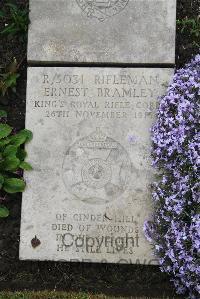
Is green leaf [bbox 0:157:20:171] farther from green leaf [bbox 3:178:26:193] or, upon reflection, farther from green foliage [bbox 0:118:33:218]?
green leaf [bbox 3:178:26:193]

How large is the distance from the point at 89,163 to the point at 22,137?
68 centimetres

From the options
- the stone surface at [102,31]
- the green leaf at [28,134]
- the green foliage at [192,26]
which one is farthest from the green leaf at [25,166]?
the green foliage at [192,26]

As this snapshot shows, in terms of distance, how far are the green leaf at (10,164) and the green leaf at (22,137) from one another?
0.51 feet

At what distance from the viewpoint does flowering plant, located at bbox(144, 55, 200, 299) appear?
484 cm

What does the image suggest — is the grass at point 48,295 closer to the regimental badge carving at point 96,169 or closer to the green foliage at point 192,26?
the regimental badge carving at point 96,169

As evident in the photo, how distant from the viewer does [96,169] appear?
5352 millimetres

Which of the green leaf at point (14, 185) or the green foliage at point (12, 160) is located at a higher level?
the green foliage at point (12, 160)

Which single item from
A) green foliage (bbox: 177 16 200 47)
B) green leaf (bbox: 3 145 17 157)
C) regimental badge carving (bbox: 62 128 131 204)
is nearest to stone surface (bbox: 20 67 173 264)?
regimental badge carving (bbox: 62 128 131 204)

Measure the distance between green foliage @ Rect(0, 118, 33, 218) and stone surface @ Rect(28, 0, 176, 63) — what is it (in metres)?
0.76

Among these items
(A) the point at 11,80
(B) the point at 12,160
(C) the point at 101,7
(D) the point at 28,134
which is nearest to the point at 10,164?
(B) the point at 12,160

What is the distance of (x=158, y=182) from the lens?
17.0 feet

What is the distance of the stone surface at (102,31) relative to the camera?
18.1 feet

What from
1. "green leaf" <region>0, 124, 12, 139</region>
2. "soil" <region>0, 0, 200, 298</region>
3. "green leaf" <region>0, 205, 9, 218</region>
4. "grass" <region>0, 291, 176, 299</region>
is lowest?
"grass" <region>0, 291, 176, 299</region>

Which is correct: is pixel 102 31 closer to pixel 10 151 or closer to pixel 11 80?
pixel 11 80
